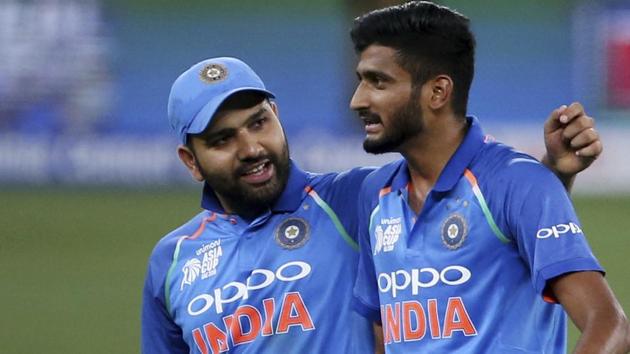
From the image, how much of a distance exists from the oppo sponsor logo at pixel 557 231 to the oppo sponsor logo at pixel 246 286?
87 cm

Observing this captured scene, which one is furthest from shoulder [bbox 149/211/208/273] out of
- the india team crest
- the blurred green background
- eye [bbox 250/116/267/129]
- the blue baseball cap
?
the blurred green background

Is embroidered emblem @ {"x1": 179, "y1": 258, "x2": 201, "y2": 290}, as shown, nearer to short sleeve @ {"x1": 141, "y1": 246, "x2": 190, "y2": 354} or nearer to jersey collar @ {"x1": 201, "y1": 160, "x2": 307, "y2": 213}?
short sleeve @ {"x1": 141, "y1": 246, "x2": 190, "y2": 354}

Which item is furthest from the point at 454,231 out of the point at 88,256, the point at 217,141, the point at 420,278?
the point at 88,256

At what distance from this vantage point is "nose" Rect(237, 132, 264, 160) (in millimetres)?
3869

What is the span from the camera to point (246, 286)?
3902 mm

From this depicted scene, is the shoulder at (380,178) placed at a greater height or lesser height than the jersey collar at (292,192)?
greater

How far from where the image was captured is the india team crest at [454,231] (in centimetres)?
344

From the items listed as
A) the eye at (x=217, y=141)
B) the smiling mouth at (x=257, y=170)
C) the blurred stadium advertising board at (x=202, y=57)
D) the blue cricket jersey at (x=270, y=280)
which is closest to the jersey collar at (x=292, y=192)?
the blue cricket jersey at (x=270, y=280)

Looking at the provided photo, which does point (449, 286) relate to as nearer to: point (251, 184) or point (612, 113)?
point (251, 184)

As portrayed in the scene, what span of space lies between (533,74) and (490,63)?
44 cm

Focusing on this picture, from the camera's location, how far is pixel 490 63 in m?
13.3

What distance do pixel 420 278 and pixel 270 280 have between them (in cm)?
56

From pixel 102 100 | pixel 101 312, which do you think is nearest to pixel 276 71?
pixel 102 100

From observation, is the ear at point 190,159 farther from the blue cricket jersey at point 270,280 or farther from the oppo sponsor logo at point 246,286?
the oppo sponsor logo at point 246,286
